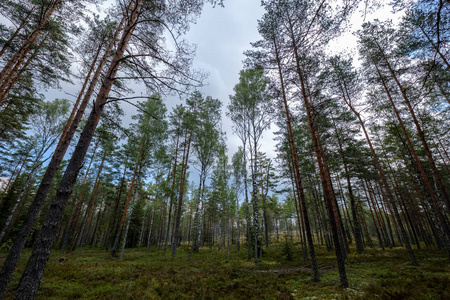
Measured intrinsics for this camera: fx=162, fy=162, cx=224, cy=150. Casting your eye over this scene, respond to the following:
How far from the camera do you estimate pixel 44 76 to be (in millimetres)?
9086

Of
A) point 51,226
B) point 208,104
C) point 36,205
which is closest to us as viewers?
point 51,226

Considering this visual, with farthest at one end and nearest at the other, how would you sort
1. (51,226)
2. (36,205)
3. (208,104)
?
(208,104) < (36,205) < (51,226)

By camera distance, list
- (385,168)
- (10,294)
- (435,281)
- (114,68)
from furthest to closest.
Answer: (385,168), (435,281), (10,294), (114,68)

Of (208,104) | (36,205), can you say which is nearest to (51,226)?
(36,205)

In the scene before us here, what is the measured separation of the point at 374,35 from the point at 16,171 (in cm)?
3612

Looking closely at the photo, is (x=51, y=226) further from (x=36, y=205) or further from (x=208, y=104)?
(x=208, y=104)

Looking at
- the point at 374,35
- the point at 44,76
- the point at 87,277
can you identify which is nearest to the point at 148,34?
the point at 44,76

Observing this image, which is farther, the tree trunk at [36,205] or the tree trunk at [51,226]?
the tree trunk at [36,205]

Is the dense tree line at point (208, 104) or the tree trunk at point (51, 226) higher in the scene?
the dense tree line at point (208, 104)

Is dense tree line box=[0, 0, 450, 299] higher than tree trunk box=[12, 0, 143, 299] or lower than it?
higher

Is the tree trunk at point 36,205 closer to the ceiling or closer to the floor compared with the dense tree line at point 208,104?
closer to the floor

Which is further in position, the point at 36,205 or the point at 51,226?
the point at 36,205

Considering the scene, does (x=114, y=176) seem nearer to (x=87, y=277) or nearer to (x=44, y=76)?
(x=44, y=76)

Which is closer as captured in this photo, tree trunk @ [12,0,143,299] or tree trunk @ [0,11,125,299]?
tree trunk @ [12,0,143,299]
